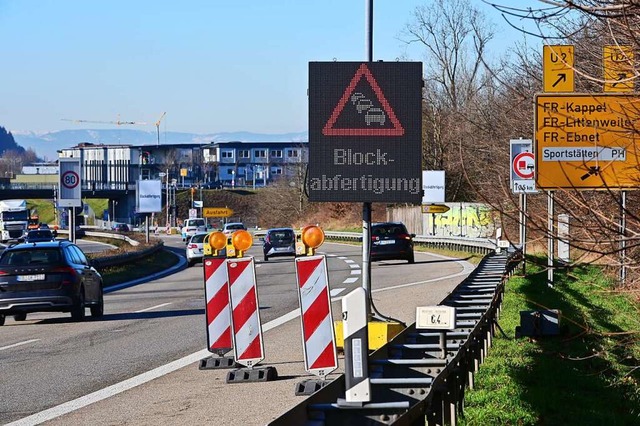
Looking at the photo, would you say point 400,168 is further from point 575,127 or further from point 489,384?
point 489,384

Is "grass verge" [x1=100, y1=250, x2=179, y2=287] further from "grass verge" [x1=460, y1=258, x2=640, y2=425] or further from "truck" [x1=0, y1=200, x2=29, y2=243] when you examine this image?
"truck" [x1=0, y1=200, x2=29, y2=243]

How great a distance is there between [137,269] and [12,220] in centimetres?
5857

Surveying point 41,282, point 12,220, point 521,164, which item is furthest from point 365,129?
point 12,220

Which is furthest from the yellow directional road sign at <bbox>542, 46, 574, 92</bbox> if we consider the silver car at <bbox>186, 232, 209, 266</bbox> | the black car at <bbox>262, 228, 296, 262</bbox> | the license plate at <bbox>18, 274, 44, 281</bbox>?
the black car at <bbox>262, 228, 296, 262</bbox>

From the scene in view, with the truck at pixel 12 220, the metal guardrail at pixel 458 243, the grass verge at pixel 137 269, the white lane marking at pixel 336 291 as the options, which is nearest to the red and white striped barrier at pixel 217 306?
the white lane marking at pixel 336 291

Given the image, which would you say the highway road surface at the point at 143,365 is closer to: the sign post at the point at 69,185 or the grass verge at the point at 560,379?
the grass verge at the point at 560,379

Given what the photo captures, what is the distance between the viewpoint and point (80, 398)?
11906 mm

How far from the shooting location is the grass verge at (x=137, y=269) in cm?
3759

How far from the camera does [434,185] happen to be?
62.3 meters

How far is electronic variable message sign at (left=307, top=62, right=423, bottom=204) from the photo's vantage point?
14086 millimetres

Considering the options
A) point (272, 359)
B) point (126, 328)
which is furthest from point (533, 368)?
point (126, 328)

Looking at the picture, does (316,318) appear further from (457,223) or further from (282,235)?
(457,223)

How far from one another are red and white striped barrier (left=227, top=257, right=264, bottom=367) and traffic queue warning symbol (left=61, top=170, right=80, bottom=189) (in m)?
31.2

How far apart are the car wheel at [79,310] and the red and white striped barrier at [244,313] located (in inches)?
351
